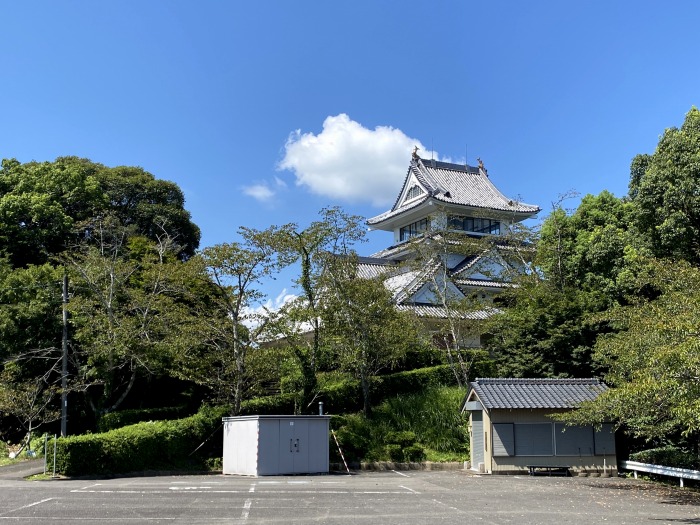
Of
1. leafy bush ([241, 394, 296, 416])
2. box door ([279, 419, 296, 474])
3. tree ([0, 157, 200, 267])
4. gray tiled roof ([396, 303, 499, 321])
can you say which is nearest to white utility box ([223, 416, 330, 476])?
box door ([279, 419, 296, 474])

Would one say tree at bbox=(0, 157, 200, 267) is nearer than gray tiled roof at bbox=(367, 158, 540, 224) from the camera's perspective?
Yes

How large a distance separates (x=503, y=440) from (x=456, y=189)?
86.4 ft

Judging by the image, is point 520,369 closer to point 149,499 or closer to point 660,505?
point 660,505

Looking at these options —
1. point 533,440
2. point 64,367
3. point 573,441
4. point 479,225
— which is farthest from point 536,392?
point 479,225

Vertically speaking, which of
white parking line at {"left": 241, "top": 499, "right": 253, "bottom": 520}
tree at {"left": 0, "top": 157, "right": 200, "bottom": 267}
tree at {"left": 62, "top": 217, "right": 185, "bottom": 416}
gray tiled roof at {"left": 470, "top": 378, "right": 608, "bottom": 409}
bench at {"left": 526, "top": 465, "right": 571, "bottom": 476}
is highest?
tree at {"left": 0, "top": 157, "right": 200, "bottom": 267}

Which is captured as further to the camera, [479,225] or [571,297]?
[479,225]

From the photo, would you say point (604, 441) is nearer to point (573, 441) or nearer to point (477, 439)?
point (573, 441)

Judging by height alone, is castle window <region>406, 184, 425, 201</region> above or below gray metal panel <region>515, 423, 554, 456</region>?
above

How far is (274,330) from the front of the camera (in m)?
23.5

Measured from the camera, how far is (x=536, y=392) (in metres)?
20.8

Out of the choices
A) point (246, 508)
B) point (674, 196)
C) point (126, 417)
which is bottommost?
point (246, 508)

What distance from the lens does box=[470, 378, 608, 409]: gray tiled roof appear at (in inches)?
790

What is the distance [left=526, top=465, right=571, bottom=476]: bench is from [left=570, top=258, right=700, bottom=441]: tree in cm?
229

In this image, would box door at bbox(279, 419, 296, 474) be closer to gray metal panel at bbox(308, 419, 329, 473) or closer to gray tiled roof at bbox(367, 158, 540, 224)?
gray metal panel at bbox(308, 419, 329, 473)
